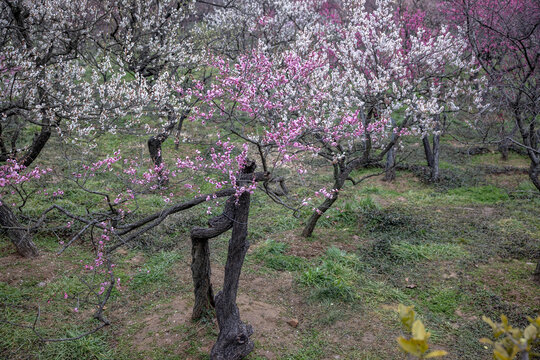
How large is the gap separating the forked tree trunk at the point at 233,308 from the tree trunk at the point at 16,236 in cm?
430

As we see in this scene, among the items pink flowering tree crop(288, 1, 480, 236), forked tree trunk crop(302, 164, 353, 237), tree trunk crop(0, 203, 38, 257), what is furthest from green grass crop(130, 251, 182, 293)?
pink flowering tree crop(288, 1, 480, 236)

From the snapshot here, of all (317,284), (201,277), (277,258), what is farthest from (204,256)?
(277,258)

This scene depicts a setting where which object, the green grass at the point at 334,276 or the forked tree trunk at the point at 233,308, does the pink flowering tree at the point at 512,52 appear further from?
the forked tree trunk at the point at 233,308

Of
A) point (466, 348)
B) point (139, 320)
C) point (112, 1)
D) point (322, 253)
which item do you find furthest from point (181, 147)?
point (466, 348)

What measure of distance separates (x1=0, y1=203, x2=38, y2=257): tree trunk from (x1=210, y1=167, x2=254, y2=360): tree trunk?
4.30 metres

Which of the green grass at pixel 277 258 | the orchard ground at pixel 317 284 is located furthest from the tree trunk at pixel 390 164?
the green grass at pixel 277 258

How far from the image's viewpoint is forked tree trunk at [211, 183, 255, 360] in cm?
486

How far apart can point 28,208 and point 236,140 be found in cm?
783

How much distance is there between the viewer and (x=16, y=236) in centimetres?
721

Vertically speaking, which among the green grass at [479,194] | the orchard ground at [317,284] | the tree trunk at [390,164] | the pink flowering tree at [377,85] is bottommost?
the orchard ground at [317,284]

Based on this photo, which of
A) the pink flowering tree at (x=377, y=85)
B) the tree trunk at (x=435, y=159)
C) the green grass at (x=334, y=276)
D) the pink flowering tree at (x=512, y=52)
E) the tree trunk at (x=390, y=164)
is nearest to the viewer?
→ the green grass at (x=334, y=276)

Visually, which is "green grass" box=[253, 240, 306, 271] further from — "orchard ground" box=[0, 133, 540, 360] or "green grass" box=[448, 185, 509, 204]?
"green grass" box=[448, 185, 509, 204]

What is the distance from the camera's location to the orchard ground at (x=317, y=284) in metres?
5.36

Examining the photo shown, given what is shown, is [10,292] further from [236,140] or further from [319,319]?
[236,140]
